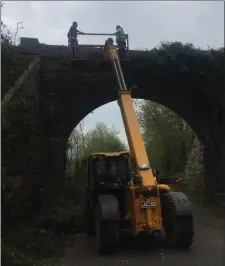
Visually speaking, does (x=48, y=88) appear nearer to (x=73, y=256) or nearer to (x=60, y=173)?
(x=60, y=173)

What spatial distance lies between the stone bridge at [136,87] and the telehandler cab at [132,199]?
465cm

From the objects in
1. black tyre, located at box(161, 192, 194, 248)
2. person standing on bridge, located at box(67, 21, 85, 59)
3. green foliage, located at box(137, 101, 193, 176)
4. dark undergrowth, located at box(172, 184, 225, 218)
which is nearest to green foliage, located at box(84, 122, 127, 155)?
green foliage, located at box(137, 101, 193, 176)

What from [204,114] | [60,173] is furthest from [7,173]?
[204,114]

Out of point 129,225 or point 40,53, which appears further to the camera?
point 40,53

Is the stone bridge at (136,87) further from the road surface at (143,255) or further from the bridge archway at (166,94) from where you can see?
the road surface at (143,255)

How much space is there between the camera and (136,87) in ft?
47.4

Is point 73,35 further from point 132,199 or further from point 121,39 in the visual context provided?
point 132,199

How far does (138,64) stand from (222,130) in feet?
13.5

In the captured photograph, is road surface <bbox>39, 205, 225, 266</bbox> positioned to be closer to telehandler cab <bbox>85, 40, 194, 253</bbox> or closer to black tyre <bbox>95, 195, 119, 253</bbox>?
black tyre <bbox>95, 195, 119, 253</bbox>

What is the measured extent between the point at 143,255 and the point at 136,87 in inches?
292

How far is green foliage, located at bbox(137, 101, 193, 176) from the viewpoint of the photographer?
93.9ft

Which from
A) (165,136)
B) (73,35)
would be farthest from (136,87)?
(165,136)

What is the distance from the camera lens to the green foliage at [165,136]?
2862 cm

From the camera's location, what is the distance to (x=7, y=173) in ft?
24.5
